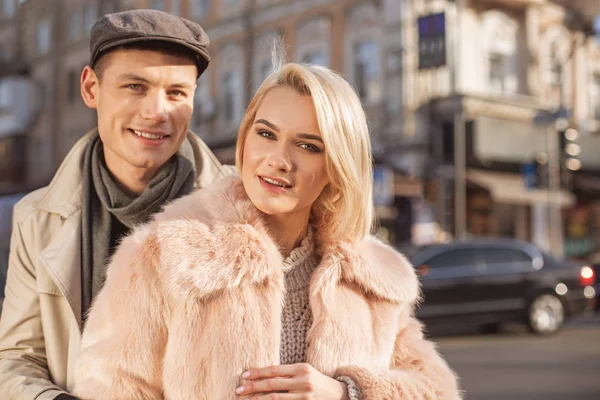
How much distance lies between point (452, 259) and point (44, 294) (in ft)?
35.4

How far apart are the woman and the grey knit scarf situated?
29 cm

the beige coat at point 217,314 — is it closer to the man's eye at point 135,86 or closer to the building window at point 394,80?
the man's eye at point 135,86

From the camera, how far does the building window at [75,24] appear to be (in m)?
30.2

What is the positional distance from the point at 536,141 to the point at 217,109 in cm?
970

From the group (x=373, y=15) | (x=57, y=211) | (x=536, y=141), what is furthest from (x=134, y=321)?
(x=536, y=141)

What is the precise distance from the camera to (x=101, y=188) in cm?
247

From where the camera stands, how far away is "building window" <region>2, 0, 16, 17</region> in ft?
116

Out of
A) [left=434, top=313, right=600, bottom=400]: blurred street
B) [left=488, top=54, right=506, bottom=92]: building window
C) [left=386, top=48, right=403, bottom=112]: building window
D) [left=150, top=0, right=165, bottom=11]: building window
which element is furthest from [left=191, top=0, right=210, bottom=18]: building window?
[left=434, top=313, right=600, bottom=400]: blurred street

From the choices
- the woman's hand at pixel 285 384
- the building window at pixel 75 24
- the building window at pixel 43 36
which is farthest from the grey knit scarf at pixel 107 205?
the building window at pixel 43 36

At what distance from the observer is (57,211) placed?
2398 mm

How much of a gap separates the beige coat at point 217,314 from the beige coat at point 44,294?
0.88ft

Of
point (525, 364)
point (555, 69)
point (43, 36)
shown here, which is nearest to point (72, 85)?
point (43, 36)

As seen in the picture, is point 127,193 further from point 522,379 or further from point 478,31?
point 478,31

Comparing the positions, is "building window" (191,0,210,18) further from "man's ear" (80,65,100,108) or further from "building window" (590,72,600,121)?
"man's ear" (80,65,100,108)
